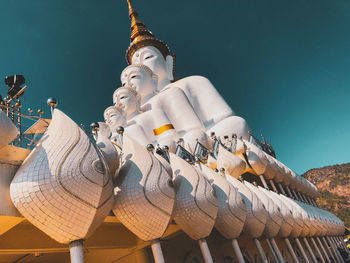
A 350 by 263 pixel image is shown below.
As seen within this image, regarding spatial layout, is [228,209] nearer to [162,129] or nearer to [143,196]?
[143,196]

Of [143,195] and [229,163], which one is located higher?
[229,163]

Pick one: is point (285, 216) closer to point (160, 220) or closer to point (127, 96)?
point (160, 220)

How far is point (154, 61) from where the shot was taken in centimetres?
1708

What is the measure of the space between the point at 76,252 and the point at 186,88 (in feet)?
42.2

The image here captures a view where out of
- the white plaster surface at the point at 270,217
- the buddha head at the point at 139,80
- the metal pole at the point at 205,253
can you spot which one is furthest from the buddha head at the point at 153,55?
the metal pole at the point at 205,253

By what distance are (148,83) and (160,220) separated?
38.6 ft

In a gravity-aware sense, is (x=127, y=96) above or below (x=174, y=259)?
above

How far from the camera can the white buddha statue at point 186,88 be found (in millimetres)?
12242

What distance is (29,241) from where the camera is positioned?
342 cm

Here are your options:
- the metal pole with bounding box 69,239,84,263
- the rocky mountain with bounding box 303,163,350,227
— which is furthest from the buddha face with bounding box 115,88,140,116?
the rocky mountain with bounding box 303,163,350,227

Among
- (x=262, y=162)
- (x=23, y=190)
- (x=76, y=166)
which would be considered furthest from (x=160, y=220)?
(x=262, y=162)

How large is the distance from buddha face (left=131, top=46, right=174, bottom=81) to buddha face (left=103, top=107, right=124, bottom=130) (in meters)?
5.40

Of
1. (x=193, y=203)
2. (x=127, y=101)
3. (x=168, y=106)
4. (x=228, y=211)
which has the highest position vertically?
(x=127, y=101)

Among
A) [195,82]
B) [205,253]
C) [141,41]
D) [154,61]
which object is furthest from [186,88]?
[205,253]
